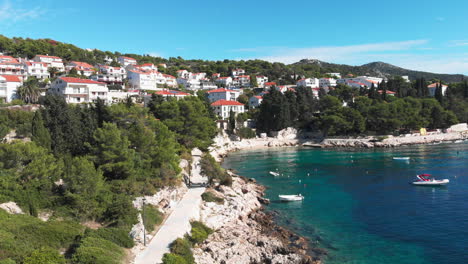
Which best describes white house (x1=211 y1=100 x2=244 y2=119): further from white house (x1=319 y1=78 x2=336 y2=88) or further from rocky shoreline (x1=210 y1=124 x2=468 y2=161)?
white house (x1=319 y1=78 x2=336 y2=88)

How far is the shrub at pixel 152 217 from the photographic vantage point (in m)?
21.6

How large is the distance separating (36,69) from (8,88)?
26.0 metres

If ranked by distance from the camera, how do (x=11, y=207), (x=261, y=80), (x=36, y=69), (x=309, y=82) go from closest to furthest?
(x=11, y=207), (x=36, y=69), (x=309, y=82), (x=261, y=80)

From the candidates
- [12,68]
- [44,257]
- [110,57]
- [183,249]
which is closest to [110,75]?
[12,68]

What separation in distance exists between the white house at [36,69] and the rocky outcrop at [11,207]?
6062 centimetres

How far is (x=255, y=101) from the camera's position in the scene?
94.1 m

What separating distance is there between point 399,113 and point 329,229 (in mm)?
62205

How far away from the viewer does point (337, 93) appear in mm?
99688

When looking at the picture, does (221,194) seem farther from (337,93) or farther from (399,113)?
(337,93)

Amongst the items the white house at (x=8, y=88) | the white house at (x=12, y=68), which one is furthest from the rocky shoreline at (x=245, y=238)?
the white house at (x=12, y=68)

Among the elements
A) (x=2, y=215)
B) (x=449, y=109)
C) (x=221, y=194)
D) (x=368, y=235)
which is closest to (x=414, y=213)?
(x=368, y=235)

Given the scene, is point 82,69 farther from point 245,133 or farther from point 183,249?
point 183,249

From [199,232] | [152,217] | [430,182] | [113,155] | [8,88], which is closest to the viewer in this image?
[199,232]

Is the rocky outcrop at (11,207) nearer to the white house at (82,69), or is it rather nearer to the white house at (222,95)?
the white house at (82,69)
